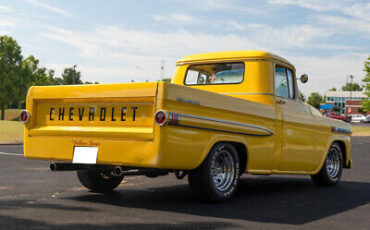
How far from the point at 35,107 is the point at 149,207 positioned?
200 cm

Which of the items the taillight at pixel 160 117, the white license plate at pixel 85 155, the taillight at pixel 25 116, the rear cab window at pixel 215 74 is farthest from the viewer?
the rear cab window at pixel 215 74

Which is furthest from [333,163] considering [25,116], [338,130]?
[25,116]

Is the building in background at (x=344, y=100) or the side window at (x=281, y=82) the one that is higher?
the building in background at (x=344, y=100)

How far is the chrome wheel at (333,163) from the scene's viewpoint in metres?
8.97

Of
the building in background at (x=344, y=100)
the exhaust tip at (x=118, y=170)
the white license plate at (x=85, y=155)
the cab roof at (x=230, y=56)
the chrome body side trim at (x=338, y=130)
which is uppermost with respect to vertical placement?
the building in background at (x=344, y=100)

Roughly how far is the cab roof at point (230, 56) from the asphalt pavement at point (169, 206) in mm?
2064

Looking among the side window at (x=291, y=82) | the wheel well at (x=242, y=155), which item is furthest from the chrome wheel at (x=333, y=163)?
the wheel well at (x=242, y=155)

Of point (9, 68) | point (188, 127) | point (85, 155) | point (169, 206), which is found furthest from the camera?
point (9, 68)

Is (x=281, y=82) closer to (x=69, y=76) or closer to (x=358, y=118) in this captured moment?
(x=358, y=118)

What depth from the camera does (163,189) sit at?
7.80m

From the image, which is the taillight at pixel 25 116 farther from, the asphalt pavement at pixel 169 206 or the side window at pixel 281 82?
the side window at pixel 281 82

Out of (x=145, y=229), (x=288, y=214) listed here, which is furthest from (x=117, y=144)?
(x=288, y=214)

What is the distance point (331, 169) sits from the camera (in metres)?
9.08

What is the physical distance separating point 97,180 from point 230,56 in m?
2.74
